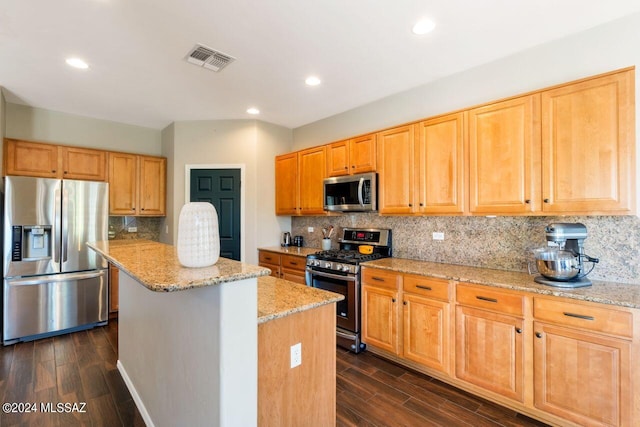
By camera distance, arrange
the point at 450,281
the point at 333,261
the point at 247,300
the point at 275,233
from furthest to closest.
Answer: the point at 275,233
the point at 333,261
the point at 450,281
the point at 247,300

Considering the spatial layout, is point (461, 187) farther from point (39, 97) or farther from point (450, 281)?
point (39, 97)

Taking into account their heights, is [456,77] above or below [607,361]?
above

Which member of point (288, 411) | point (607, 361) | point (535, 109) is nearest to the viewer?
point (288, 411)

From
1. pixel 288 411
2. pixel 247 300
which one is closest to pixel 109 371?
pixel 288 411

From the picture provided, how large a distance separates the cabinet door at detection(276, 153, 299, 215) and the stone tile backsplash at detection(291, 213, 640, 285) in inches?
29.7

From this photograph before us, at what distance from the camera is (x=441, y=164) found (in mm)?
2766

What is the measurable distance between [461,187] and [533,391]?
156 cm

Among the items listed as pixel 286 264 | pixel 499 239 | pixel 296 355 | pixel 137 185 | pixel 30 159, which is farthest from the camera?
pixel 137 185

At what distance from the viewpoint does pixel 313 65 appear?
2.83 metres

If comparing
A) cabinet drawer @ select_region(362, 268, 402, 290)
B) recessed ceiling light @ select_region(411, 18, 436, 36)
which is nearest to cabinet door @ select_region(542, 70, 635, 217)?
recessed ceiling light @ select_region(411, 18, 436, 36)

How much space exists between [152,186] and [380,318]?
3905 millimetres

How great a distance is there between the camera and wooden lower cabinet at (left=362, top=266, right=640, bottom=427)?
1.73 m

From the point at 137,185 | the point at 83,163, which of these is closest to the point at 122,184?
the point at 137,185

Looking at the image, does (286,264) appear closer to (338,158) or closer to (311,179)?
(311,179)
